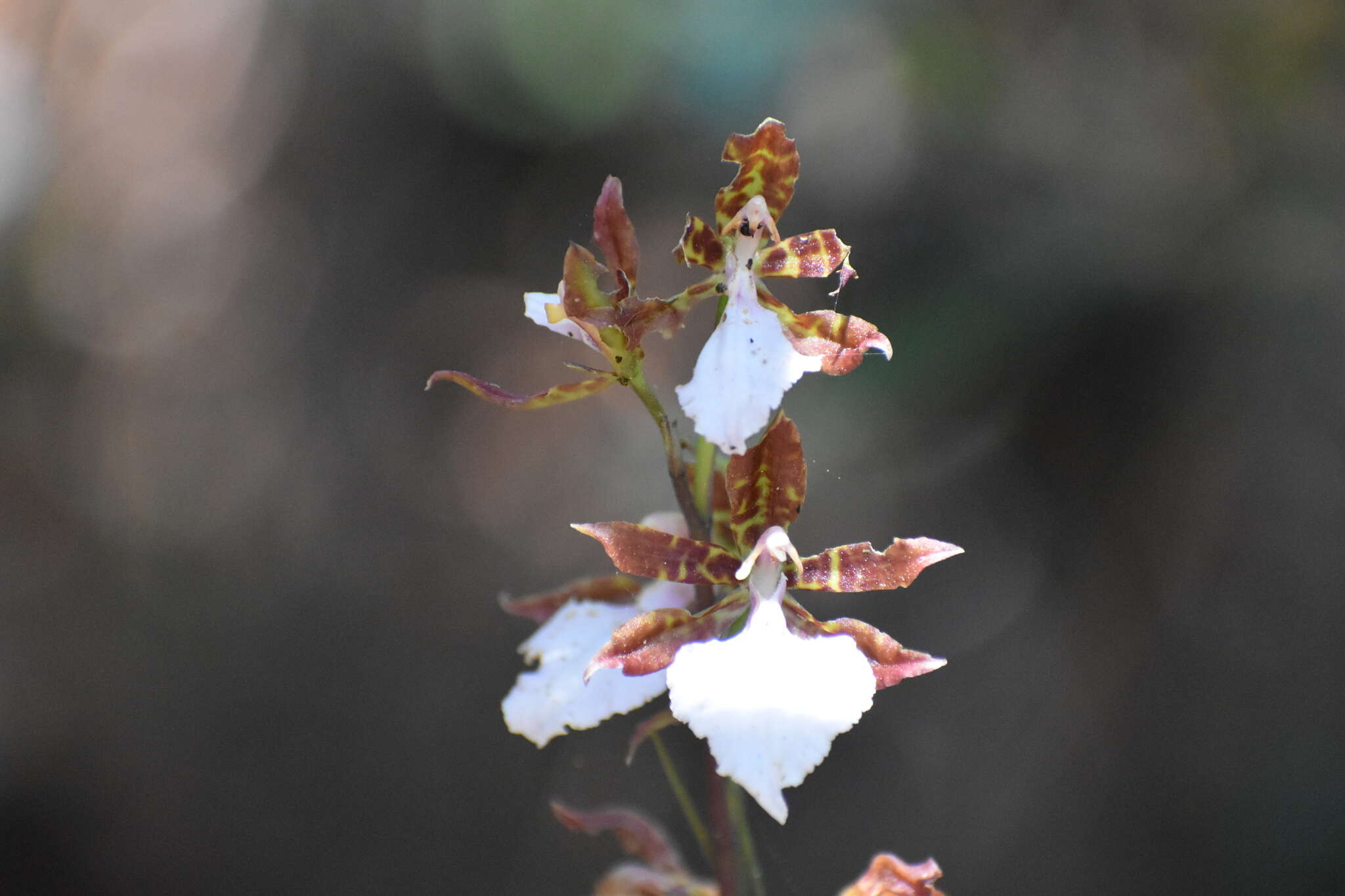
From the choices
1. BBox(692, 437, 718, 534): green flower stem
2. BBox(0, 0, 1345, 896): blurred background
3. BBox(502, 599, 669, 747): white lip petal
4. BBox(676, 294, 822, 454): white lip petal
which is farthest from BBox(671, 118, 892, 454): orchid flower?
BBox(0, 0, 1345, 896): blurred background

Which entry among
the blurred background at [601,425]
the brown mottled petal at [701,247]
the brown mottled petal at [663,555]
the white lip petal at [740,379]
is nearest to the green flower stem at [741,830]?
the brown mottled petal at [663,555]

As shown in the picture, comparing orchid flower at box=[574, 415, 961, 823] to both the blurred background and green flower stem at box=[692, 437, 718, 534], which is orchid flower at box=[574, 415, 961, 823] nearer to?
green flower stem at box=[692, 437, 718, 534]

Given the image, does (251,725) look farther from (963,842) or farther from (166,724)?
(963,842)

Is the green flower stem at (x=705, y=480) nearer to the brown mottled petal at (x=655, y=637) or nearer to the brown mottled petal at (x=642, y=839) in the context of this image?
the brown mottled petal at (x=655, y=637)

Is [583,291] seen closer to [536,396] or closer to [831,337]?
[536,396]

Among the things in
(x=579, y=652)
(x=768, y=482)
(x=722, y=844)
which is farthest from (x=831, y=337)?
(x=722, y=844)

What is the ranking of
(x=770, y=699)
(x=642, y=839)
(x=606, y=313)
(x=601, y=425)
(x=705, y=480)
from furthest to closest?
(x=601, y=425) < (x=642, y=839) < (x=705, y=480) < (x=606, y=313) < (x=770, y=699)
